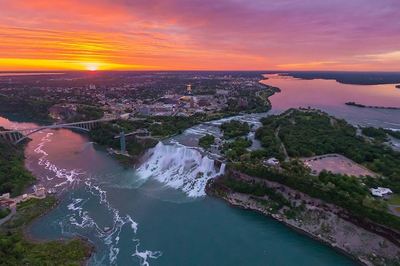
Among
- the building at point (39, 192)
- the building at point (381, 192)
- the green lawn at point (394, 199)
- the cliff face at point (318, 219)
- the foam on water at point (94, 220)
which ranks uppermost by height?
the building at point (381, 192)

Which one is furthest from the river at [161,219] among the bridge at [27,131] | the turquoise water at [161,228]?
the bridge at [27,131]

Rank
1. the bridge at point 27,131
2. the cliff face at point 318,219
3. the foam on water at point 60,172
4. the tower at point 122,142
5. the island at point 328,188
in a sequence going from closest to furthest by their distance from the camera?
the cliff face at point 318,219, the island at point 328,188, the foam on water at point 60,172, the tower at point 122,142, the bridge at point 27,131

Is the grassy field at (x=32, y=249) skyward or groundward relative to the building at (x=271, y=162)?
groundward

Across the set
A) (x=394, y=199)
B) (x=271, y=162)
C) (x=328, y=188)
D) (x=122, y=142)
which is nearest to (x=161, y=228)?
(x=271, y=162)

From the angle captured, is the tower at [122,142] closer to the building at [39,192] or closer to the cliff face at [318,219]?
the building at [39,192]

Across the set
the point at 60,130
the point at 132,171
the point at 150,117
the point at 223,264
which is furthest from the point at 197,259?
the point at 60,130

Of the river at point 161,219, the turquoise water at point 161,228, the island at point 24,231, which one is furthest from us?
the river at point 161,219

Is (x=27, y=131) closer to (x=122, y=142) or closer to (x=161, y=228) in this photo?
(x=122, y=142)

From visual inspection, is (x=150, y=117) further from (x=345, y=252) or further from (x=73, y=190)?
Result: (x=345, y=252)

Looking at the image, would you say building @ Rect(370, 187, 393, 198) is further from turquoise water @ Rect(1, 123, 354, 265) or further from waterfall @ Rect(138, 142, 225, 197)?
waterfall @ Rect(138, 142, 225, 197)
